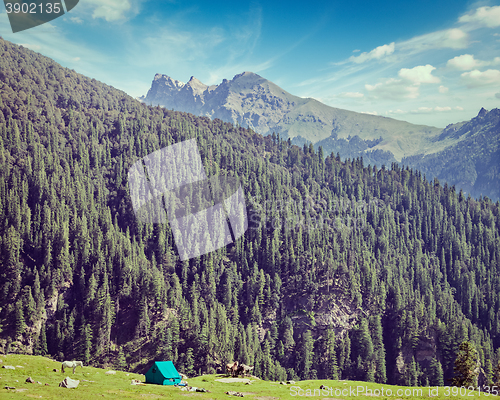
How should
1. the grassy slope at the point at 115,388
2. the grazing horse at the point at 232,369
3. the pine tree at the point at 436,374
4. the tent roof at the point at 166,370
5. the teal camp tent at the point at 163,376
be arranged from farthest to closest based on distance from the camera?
1. the pine tree at the point at 436,374
2. the grazing horse at the point at 232,369
3. the tent roof at the point at 166,370
4. the teal camp tent at the point at 163,376
5. the grassy slope at the point at 115,388

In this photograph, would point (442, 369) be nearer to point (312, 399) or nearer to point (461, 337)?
point (461, 337)

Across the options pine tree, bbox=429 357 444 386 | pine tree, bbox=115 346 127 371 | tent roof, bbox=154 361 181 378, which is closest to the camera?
tent roof, bbox=154 361 181 378

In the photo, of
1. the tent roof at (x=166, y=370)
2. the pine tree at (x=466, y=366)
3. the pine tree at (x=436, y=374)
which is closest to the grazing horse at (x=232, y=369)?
the tent roof at (x=166, y=370)

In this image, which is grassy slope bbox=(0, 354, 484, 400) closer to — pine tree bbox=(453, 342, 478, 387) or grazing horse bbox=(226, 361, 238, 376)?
grazing horse bbox=(226, 361, 238, 376)

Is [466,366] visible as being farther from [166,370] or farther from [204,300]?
[204,300]

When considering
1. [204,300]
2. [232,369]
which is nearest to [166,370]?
[232,369]

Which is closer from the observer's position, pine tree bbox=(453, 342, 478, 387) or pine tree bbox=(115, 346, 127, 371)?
pine tree bbox=(453, 342, 478, 387)

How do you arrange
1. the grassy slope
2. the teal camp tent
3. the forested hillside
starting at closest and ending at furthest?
1. the grassy slope
2. the teal camp tent
3. the forested hillside

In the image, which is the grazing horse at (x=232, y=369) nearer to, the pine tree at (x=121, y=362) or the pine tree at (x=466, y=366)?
the pine tree at (x=466, y=366)

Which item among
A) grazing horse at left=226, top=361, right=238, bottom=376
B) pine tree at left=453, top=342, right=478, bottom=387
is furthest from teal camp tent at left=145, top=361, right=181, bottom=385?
pine tree at left=453, top=342, right=478, bottom=387

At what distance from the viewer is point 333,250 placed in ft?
651

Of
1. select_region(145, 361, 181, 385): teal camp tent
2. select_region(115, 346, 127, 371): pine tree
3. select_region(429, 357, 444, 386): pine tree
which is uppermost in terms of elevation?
select_region(145, 361, 181, 385): teal camp tent

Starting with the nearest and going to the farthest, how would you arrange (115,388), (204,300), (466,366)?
1. (115,388)
2. (466,366)
3. (204,300)

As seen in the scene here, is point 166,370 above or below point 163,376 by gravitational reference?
above
